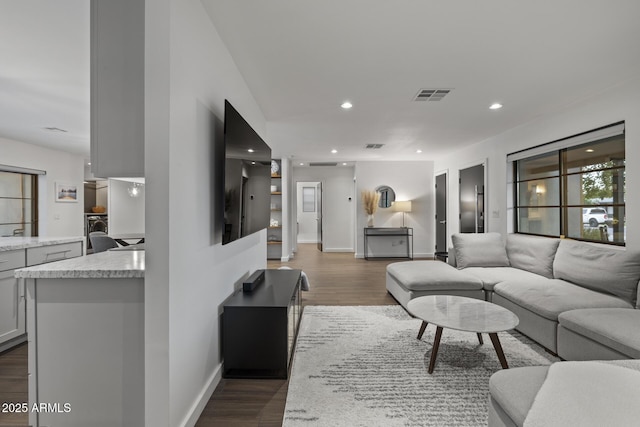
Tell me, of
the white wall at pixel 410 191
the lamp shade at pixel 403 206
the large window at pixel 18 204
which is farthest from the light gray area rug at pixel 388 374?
the large window at pixel 18 204

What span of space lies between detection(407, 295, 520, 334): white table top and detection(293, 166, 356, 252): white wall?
5.90m

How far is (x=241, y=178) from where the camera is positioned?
7.92ft

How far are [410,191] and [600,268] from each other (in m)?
5.07

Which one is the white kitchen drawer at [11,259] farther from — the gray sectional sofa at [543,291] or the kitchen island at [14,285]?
the gray sectional sofa at [543,291]

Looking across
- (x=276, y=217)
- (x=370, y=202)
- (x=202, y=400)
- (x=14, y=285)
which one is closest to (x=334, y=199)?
(x=370, y=202)

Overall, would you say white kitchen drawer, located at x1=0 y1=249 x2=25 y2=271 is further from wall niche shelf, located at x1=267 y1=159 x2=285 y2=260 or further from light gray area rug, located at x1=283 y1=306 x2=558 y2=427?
wall niche shelf, located at x1=267 y1=159 x2=285 y2=260

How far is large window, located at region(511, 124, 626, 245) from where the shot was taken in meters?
3.24

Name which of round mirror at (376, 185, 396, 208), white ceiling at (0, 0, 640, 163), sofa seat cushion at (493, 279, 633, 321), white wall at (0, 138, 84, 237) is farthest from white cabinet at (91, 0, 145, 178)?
round mirror at (376, 185, 396, 208)

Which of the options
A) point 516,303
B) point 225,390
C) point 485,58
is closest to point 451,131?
point 485,58

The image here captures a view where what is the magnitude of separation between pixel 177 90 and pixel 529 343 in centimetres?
342

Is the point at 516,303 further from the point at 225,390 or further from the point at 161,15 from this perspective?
the point at 161,15

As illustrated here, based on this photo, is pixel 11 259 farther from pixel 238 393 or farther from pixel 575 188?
pixel 575 188

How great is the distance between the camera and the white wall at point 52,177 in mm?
5199

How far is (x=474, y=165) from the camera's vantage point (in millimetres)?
5750
